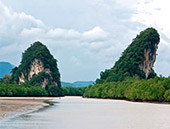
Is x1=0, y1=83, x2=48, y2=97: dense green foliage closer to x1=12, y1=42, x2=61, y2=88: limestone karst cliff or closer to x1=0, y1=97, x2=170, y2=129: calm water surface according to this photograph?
x1=12, y1=42, x2=61, y2=88: limestone karst cliff

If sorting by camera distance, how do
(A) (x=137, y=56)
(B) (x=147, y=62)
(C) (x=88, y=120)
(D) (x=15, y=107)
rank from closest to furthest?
(C) (x=88, y=120) < (D) (x=15, y=107) < (A) (x=137, y=56) < (B) (x=147, y=62)

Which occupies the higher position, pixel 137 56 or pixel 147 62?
pixel 137 56

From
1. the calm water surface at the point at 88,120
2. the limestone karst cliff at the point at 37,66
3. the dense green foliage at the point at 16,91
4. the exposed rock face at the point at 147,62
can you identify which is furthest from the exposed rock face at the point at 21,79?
the calm water surface at the point at 88,120

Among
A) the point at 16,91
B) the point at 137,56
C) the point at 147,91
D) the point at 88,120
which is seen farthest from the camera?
the point at 137,56

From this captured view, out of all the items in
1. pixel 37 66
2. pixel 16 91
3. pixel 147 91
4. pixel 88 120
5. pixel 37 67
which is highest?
pixel 37 66

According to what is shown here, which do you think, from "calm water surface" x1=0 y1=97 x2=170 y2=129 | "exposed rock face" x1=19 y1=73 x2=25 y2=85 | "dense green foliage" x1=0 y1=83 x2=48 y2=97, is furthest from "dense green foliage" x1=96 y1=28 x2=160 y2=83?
"calm water surface" x1=0 y1=97 x2=170 y2=129

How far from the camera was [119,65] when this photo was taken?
165 metres

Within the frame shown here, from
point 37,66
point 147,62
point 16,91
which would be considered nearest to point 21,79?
point 37,66

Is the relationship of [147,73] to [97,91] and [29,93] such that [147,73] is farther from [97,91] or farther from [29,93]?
[29,93]

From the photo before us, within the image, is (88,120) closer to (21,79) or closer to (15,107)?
(15,107)

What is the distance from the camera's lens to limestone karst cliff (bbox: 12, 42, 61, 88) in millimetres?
179250

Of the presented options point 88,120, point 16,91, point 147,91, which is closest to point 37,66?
point 16,91

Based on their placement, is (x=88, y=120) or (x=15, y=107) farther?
(x=15, y=107)

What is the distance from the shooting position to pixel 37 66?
18062cm
